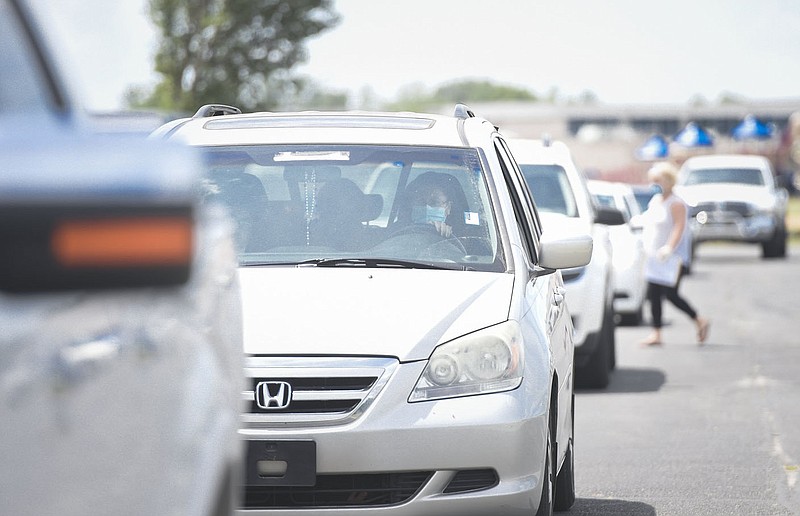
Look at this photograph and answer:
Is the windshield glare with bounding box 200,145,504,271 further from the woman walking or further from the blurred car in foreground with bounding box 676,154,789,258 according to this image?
the blurred car in foreground with bounding box 676,154,789,258

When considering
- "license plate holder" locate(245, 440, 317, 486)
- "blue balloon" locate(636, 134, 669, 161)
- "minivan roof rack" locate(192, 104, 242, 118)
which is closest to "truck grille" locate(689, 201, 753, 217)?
"blue balloon" locate(636, 134, 669, 161)

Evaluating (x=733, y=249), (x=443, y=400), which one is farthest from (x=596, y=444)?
(x=733, y=249)

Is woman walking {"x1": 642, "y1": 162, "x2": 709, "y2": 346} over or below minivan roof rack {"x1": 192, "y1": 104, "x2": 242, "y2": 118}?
below

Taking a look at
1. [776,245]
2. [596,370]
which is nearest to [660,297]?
[596,370]

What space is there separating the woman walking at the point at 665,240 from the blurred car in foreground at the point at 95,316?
503 inches

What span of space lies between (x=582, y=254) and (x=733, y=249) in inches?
1335

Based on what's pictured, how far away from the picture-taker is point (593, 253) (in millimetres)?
12773

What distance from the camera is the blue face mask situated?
610 centimetres

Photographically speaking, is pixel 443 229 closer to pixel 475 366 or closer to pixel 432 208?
pixel 432 208

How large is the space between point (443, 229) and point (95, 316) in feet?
13.5

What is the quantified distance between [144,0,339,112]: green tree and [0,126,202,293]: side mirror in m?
27.9

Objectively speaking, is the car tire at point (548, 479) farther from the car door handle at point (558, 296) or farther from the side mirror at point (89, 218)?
the side mirror at point (89, 218)

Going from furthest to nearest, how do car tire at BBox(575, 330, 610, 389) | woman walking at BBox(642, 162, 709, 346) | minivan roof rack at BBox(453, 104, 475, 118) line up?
1. woman walking at BBox(642, 162, 709, 346)
2. car tire at BBox(575, 330, 610, 389)
3. minivan roof rack at BBox(453, 104, 475, 118)

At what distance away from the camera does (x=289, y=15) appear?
31.0 meters
